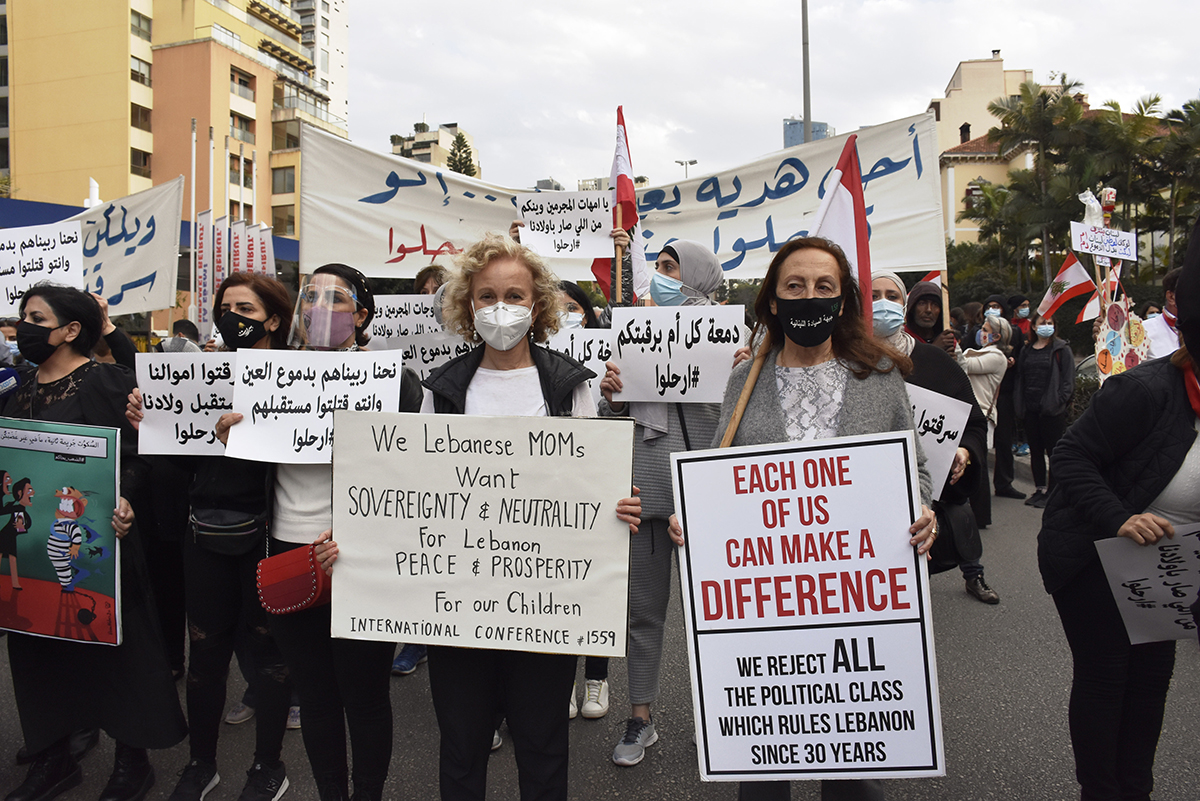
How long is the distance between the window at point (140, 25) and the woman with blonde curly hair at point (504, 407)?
5196 centimetres

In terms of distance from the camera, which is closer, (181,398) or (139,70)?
(181,398)

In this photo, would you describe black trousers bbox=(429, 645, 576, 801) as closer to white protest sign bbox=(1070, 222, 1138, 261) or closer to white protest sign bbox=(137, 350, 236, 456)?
white protest sign bbox=(137, 350, 236, 456)

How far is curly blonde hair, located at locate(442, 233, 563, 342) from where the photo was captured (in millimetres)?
2646

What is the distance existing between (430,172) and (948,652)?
455 cm

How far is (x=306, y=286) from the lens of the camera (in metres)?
2.88

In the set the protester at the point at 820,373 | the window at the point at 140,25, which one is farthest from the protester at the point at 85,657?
the window at the point at 140,25

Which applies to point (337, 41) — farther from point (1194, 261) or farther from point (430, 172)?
point (1194, 261)

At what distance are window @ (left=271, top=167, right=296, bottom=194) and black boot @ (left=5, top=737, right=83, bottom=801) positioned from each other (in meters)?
53.3

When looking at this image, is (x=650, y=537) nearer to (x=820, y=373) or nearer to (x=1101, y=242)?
(x=820, y=373)

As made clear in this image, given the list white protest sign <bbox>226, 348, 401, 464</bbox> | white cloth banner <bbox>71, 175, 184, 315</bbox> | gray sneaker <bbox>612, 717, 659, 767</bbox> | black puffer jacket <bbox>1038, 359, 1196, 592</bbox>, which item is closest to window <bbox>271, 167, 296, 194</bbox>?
white cloth banner <bbox>71, 175, 184, 315</bbox>

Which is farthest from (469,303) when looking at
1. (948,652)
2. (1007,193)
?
(1007,193)

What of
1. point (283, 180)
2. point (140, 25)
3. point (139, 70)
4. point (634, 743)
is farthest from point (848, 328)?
point (283, 180)

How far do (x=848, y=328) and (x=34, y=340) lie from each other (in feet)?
9.78

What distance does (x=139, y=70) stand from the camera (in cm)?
4491
